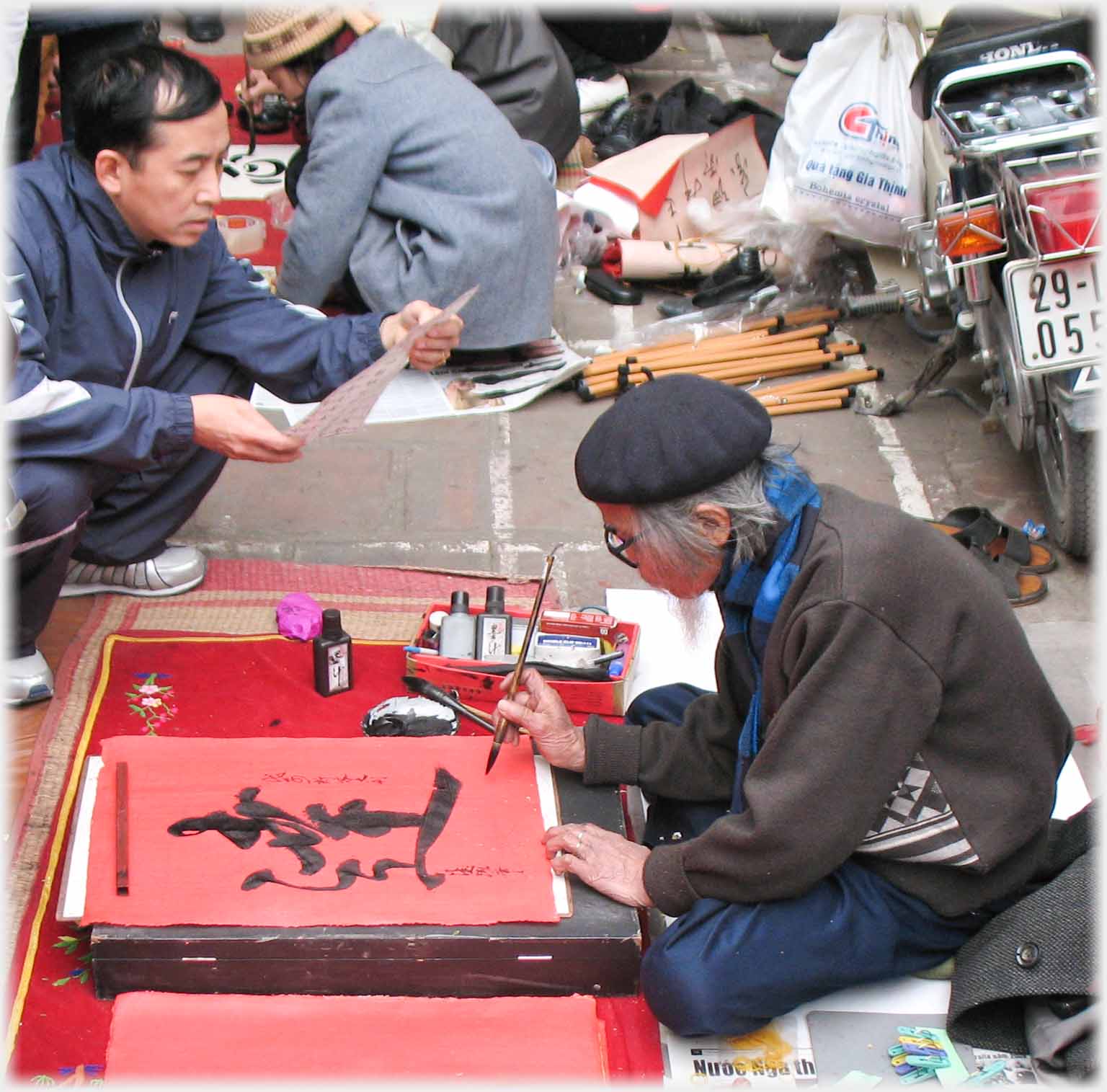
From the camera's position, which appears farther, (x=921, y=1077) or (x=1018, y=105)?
(x=1018, y=105)

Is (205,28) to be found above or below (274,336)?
below

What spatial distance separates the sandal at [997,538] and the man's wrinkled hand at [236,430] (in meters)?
1.63

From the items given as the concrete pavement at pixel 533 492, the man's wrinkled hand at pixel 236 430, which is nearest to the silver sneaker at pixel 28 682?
the man's wrinkled hand at pixel 236 430

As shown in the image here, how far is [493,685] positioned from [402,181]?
2042 mm

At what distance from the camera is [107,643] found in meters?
3.17

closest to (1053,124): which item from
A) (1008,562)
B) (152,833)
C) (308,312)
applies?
(1008,562)

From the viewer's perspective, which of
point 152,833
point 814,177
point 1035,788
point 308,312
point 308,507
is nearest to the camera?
point 1035,788

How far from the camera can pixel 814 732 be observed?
2.06 m

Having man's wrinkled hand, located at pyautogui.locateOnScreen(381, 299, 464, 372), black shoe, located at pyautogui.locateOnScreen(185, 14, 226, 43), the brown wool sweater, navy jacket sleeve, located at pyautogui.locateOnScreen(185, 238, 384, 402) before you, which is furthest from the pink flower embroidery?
black shoe, located at pyautogui.locateOnScreen(185, 14, 226, 43)

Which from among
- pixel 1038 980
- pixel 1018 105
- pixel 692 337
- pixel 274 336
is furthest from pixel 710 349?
pixel 1038 980

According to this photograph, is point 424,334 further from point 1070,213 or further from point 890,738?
point 1070,213

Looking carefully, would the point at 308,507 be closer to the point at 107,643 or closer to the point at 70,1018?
the point at 107,643

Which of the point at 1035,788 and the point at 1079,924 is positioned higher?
the point at 1035,788

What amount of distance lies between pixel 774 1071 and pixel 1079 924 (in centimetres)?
52
